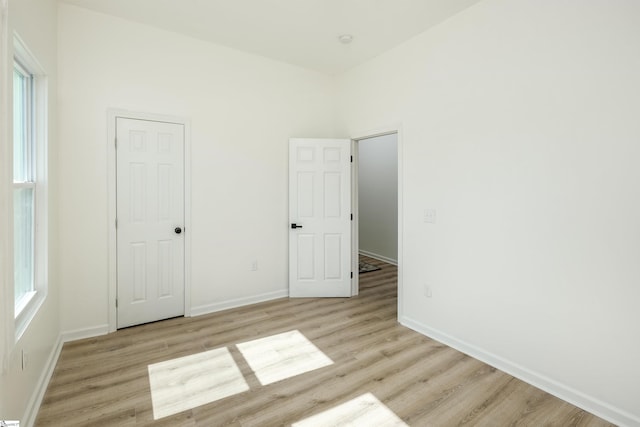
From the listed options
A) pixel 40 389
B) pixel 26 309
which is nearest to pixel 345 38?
pixel 26 309

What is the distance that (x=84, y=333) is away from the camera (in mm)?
2984

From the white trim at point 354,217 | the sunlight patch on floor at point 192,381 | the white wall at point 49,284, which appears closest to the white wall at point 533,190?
the white trim at point 354,217

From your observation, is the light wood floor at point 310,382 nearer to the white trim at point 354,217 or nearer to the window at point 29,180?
the window at point 29,180

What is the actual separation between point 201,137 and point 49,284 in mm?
1929

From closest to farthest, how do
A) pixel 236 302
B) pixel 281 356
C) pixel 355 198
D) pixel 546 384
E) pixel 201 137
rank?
pixel 546 384, pixel 281 356, pixel 201 137, pixel 236 302, pixel 355 198

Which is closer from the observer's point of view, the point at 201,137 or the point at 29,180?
the point at 29,180

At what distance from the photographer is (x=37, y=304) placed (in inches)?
85.0

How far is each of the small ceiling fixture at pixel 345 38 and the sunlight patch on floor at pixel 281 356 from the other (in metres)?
3.09

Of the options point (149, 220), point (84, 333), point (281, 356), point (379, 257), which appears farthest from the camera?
point (379, 257)

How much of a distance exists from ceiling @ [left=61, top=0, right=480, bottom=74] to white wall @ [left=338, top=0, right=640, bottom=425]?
0.27 metres

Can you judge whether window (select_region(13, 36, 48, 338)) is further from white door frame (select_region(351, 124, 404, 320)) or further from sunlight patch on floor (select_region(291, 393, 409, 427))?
white door frame (select_region(351, 124, 404, 320))

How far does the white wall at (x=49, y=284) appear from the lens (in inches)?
59.6

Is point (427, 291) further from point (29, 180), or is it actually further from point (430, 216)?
point (29, 180)

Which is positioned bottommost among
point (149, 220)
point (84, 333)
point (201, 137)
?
point (84, 333)
